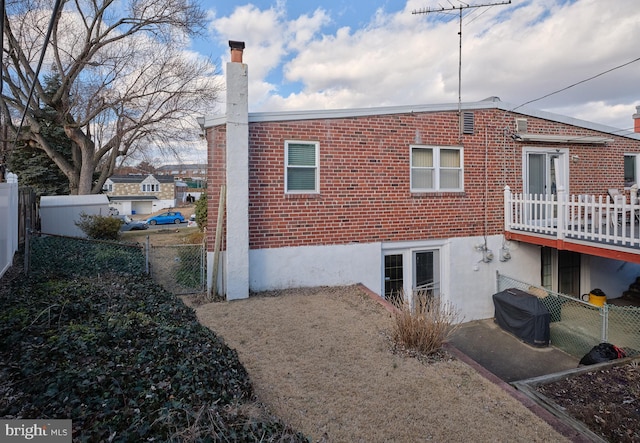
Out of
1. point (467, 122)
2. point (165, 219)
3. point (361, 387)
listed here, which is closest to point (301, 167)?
point (467, 122)

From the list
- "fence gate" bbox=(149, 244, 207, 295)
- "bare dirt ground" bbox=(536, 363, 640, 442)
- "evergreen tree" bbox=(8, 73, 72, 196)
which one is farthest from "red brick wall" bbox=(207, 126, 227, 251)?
"evergreen tree" bbox=(8, 73, 72, 196)

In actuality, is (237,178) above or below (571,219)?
Answer: above

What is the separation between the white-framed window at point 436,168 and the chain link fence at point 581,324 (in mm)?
2908

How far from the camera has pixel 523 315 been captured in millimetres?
7980

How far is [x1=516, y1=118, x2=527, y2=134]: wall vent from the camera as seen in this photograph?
9766 millimetres

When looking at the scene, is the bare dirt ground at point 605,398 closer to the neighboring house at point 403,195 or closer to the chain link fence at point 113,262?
the neighboring house at point 403,195

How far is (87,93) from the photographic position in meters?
19.6

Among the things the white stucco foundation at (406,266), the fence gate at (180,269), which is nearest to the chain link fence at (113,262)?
the fence gate at (180,269)

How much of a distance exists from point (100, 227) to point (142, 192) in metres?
48.8

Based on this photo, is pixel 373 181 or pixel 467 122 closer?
pixel 373 181

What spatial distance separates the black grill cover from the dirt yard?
391 cm

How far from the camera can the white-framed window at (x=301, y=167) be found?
7969 millimetres

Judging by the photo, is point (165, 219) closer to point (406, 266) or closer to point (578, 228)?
point (406, 266)

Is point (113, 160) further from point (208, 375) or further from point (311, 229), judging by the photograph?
point (208, 375)
